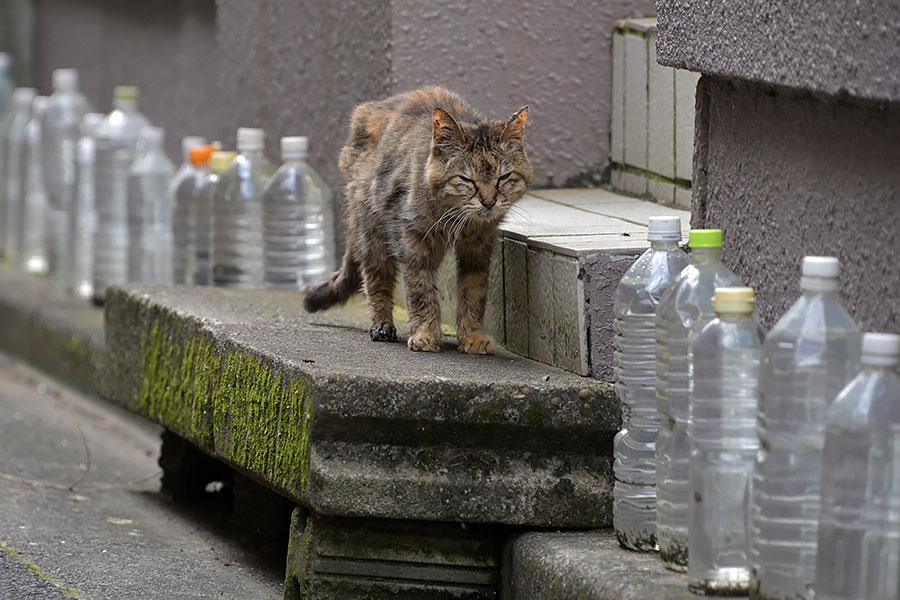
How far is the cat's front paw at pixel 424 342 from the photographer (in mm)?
4426

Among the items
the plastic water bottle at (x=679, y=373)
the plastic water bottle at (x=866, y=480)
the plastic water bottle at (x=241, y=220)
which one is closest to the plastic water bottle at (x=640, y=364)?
the plastic water bottle at (x=679, y=373)

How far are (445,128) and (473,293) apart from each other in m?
0.53

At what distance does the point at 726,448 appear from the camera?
3.13 meters

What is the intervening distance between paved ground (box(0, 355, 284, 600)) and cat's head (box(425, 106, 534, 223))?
1.24 meters

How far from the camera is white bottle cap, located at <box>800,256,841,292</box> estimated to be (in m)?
2.88

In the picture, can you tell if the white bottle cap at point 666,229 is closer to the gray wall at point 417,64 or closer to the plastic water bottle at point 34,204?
the gray wall at point 417,64

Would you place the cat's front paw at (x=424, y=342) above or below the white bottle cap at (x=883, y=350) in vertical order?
below

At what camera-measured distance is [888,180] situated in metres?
3.09

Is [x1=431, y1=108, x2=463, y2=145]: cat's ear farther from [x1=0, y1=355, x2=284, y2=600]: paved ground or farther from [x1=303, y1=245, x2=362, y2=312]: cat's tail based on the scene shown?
[x1=0, y1=355, x2=284, y2=600]: paved ground

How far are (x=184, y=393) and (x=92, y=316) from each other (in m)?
2.60

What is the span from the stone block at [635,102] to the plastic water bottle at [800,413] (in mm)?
2428

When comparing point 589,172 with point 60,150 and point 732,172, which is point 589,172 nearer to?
point 732,172

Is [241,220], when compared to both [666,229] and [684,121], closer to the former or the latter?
[684,121]

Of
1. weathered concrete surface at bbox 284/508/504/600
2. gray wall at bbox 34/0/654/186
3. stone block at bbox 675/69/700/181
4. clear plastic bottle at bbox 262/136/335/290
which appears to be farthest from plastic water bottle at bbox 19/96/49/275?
weathered concrete surface at bbox 284/508/504/600
